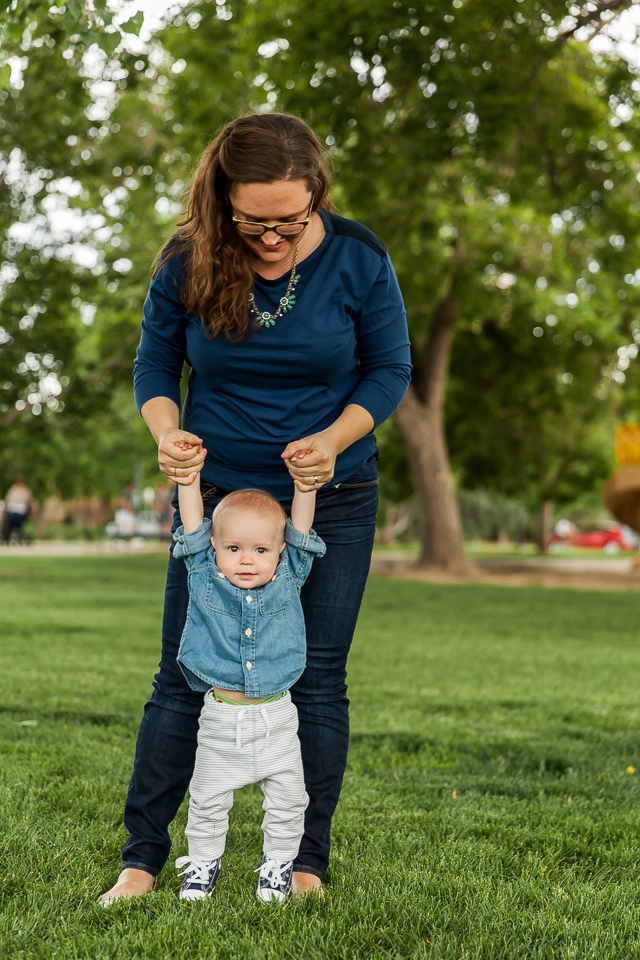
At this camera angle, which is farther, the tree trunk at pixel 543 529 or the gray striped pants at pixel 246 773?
the tree trunk at pixel 543 529

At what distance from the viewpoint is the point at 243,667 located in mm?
2545

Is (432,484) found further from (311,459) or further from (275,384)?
(311,459)

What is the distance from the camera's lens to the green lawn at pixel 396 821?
2.35 meters

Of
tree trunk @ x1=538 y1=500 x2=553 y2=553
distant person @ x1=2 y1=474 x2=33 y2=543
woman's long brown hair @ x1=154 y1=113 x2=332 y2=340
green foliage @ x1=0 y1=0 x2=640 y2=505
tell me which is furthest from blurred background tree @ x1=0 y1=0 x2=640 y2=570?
tree trunk @ x1=538 y1=500 x2=553 y2=553

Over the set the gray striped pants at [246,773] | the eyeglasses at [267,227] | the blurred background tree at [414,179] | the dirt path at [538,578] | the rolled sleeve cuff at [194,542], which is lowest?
the dirt path at [538,578]

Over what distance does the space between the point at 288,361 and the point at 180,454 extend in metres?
0.41

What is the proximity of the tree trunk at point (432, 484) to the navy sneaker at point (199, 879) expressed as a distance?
16094 millimetres

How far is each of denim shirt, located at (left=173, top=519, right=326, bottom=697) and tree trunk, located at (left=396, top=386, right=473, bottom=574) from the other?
15.9 metres

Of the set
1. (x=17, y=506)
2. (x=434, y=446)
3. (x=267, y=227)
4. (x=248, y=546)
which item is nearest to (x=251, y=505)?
Result: (x=248, y=546)

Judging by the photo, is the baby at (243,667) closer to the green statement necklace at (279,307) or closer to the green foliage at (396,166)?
the green statement necklace at (279,307)

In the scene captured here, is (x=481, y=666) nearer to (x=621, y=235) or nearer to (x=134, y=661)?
(x=134, y=661)

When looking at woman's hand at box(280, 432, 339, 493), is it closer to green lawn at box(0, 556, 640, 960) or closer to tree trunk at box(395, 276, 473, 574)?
green lawn at box(0, 556, 640, 960)

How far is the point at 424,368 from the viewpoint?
63.0 feet

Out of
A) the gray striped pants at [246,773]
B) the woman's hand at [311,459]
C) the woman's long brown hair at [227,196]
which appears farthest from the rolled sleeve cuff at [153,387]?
the gray striped pants at [246,773]
